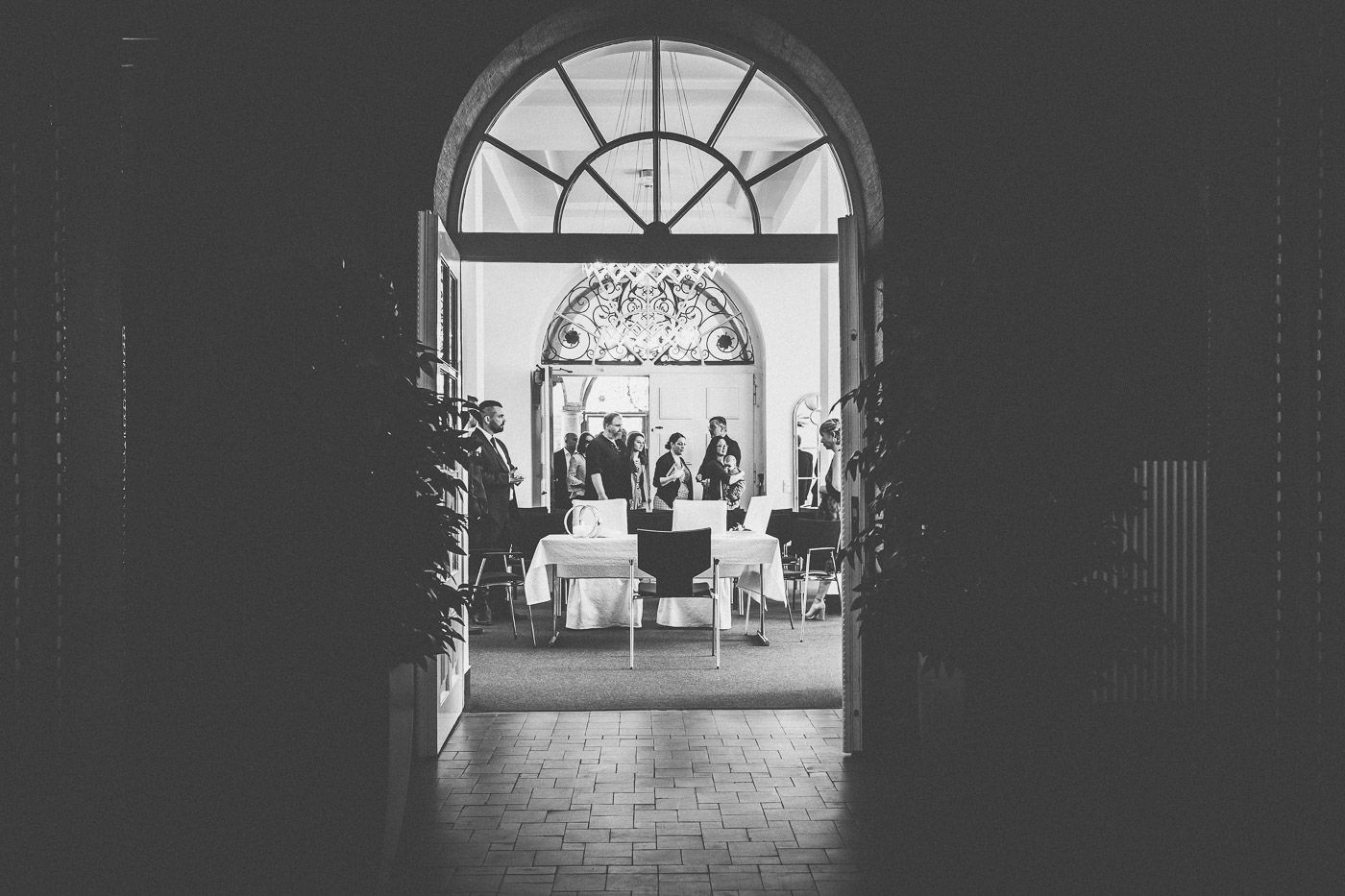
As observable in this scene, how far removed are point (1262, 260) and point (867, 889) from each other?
2081 mm

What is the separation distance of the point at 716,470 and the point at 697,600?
10.2ft

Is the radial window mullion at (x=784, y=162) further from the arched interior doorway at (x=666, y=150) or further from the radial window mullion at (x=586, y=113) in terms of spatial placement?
the radial window mullion at (x=586, y=113)

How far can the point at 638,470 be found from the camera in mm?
12328

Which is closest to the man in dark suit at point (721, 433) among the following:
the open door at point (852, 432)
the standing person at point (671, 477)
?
the standing person at point (671, 477)

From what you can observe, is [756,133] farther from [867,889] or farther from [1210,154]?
[867,889]

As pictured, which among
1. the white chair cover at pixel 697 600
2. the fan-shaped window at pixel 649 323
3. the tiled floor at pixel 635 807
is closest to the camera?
the tiled floor at pixel 635 807

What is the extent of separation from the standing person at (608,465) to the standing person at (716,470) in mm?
881

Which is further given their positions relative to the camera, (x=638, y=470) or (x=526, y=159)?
(x=638, y=470)

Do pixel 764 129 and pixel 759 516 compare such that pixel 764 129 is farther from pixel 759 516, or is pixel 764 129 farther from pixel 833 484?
pixel 759 516

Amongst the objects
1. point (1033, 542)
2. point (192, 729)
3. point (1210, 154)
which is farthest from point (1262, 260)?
point (192, 729)

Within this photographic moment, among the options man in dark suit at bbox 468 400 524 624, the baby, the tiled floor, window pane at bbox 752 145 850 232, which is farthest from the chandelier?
the tiled floor

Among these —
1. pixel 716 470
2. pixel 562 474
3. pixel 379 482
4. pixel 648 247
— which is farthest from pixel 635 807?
pixel 562 474

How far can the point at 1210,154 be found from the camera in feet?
13.1

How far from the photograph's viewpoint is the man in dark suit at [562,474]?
12.8 meters
